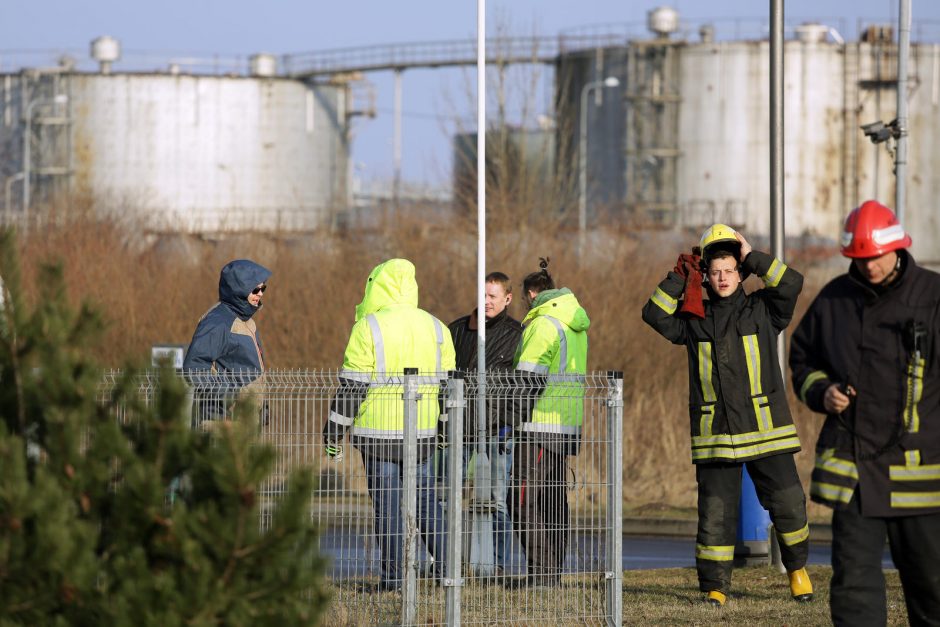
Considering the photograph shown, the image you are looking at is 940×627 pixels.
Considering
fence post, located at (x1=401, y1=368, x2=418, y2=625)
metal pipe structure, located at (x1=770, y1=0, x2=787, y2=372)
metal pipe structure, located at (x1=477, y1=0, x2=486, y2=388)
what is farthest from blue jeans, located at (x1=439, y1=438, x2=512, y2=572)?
metal pipe structure, located at (x1=770, y1=0, x2=787, y2=372)

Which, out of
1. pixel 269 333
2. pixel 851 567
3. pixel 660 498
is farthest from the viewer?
pixel 269 333

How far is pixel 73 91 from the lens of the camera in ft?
165

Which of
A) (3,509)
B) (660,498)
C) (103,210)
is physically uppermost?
(103,210)

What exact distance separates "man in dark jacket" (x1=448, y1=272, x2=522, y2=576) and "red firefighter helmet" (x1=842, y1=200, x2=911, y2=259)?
239 cm

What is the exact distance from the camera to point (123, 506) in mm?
4266

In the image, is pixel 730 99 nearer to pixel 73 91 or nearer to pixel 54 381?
pixel 73 91

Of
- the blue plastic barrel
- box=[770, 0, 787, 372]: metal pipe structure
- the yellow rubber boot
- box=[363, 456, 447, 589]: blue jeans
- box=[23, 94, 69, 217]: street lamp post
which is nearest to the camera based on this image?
box=[363, 456, 447, 589]: blue jeans

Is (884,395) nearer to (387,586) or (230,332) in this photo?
(387,586)

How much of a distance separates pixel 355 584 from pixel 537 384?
56.5 inches

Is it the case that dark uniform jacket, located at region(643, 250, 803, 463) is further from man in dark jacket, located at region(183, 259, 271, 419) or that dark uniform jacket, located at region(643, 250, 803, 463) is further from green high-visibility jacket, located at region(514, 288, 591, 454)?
man in dark jacket, located at region(183, 259, 271, 419)

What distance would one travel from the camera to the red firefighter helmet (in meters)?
6.09

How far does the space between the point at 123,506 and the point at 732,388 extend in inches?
186

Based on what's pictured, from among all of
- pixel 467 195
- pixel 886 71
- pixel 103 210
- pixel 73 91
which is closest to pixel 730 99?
pixel 886 71

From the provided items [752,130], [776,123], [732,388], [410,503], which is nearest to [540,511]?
[410,503]
